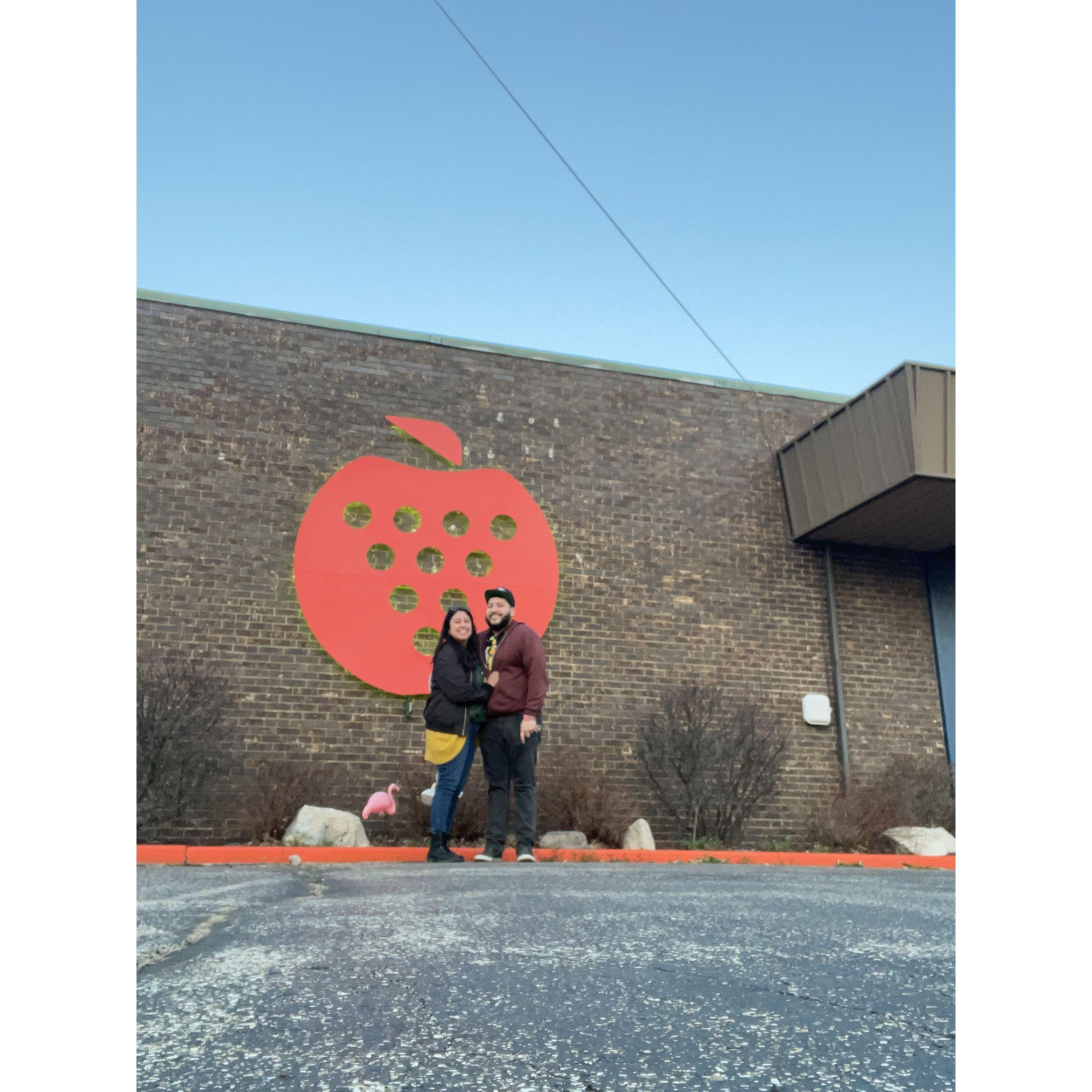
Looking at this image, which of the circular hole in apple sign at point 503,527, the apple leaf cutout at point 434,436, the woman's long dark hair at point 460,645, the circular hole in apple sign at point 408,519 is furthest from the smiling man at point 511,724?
the apple leaf cutout at point 434,436

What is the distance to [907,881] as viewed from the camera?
5.23 metres

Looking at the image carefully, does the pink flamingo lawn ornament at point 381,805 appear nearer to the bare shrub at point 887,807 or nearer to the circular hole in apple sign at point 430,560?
the circular hole in apple sign at point 430,560

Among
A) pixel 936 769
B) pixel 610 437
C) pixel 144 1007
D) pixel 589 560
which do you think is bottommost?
pixel 936 769

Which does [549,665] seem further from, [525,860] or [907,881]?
[907,881]

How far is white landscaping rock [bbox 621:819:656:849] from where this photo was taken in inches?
356

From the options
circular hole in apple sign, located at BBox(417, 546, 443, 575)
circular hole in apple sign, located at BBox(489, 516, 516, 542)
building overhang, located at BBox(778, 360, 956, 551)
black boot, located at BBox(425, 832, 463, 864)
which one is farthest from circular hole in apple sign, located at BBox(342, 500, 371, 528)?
building overhang, located at BBox(778, 360, 956, 551)

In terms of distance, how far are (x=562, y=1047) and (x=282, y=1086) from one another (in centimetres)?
47

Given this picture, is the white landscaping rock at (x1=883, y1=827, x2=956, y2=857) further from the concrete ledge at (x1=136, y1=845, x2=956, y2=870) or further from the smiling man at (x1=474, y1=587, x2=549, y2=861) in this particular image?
the smiling man at (x1=474, y1=587, x2=549, y2=861)

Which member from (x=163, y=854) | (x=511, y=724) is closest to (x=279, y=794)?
(x=163, y=854)

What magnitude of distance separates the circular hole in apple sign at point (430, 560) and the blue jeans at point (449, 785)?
4.23 meters

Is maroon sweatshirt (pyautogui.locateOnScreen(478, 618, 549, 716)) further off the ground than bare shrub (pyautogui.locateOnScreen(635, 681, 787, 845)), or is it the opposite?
maroon sweatshirt (pyautogui.locateOnScreen(478, 618, 549, 716))

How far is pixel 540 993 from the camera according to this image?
80.8 inches

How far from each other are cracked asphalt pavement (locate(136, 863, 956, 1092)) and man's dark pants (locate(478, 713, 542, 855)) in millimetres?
2773

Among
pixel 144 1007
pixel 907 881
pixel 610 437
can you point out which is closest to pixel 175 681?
pixel 610 437
